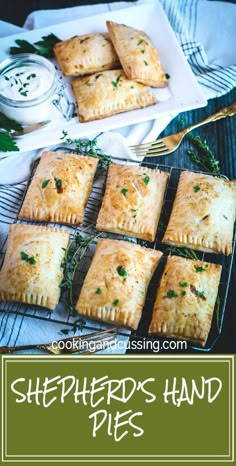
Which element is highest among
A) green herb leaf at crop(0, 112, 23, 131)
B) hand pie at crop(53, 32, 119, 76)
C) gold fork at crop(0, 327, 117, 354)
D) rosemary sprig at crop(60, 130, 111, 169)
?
hand pie at crop(53, 32, 119, 76)

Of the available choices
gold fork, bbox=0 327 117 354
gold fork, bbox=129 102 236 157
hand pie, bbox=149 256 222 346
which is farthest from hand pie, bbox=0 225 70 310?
gold fork, bbox=129 102 236 157

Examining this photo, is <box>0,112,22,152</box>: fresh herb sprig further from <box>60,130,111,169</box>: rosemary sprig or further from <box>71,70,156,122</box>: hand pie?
<box>71,70,156,122</box>: hand pie

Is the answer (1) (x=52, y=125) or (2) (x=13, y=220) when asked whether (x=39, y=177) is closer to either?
(2) (x=13, y=220)

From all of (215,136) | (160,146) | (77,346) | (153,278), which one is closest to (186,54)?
(215,136)

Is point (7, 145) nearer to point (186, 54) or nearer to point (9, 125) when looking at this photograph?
point (9, 125)

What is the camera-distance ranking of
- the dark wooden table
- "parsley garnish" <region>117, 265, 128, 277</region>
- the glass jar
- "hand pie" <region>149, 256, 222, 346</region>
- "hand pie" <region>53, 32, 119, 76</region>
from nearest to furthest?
1. "hand pie" <region>149, 256, 222, 346</region>
2. "parsley garnish" <region>117, 265, 128, 277</region>
3. the glass jar
4. the dark wooden table
5. "hand pie" <region>53, 32, 119, 76</region>

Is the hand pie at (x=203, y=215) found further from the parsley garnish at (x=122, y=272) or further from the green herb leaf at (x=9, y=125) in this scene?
the green herb leaf at (x=9, y=125)
